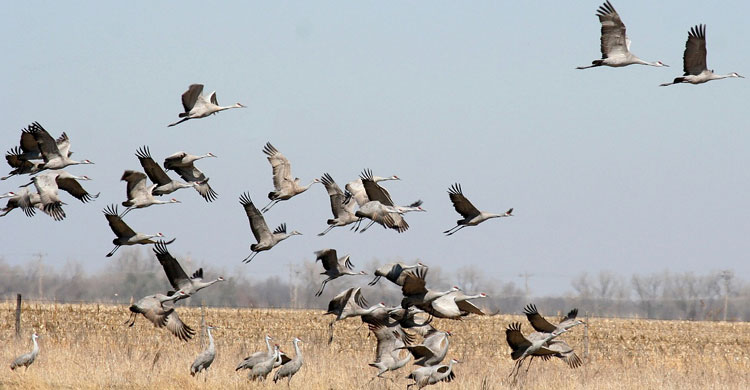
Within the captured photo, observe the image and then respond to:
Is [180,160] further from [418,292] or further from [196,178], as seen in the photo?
[418,292]

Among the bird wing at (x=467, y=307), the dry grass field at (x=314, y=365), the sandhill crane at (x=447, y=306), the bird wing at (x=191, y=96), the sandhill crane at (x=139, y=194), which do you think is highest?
the bird wing at (x=191, y=96)

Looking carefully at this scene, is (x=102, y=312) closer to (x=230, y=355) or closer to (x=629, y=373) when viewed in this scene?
(x=230, y=355)

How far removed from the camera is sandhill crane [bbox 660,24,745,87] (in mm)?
14125

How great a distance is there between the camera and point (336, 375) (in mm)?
14445

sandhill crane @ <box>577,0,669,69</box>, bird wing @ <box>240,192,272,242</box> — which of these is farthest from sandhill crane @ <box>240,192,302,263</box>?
sandhill crane @ <box>577,0,669,69</box>

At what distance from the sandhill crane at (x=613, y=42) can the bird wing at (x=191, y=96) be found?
19.8 ft

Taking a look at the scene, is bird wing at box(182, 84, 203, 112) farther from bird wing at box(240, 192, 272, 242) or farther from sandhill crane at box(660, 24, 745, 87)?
sandhill crane at box(660, 24, 745, 87)

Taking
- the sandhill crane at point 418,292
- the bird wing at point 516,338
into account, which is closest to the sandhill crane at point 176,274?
the sandhill crane at point 418,292

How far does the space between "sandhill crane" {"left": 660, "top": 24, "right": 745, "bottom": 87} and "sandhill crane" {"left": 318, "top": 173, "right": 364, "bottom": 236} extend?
5.26 metres

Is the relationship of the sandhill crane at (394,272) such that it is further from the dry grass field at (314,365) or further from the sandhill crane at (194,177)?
the sandhill crane at (194,177)

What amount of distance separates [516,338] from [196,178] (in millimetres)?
6486

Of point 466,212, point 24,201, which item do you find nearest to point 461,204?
point 466,212

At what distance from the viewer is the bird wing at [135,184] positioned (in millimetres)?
15273

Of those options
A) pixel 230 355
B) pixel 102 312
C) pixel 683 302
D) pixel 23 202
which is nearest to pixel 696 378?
pixel 230 355
